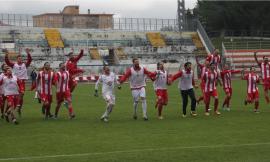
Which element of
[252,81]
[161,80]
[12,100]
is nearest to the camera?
[12,100]

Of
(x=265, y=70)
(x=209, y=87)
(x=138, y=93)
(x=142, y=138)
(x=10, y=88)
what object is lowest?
(x=142, y=138)

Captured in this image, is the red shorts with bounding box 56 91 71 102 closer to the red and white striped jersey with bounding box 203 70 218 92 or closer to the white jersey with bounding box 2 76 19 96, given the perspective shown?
the white jersey with bounding box 2 76 19 96

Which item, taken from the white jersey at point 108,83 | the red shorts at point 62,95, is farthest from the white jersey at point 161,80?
the red shorts at point 62,95

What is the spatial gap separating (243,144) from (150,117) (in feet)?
26.5

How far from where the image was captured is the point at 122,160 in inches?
492

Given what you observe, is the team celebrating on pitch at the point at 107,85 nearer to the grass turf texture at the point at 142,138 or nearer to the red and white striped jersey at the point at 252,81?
the red and white striped jersey at the point at 252,81

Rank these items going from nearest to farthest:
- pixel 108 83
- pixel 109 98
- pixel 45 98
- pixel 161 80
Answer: pixel 109 98 → pixel 108 83 → pixel 45 98 → pixel 161 80

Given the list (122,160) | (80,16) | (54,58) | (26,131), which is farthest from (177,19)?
(122,160)

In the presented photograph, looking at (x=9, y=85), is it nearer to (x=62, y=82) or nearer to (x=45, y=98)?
(x=45, y=98)

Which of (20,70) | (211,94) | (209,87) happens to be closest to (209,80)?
(209,87)

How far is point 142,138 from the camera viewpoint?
16.2 m

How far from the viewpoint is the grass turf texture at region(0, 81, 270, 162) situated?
13172 millimetres

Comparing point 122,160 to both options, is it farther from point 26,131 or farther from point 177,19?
point 177,19

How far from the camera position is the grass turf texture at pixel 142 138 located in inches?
519
